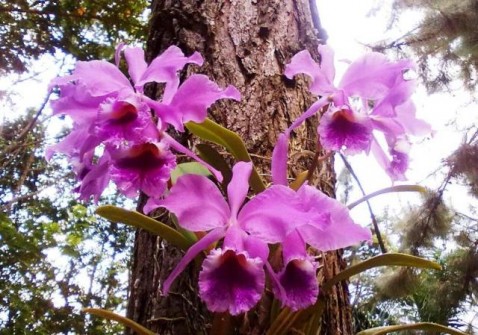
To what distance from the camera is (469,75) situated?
15.5 feet

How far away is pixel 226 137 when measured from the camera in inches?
35.0

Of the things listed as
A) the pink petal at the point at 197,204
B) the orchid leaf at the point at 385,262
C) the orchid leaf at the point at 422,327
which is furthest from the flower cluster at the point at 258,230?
the orchid leaf at the point at 422,327

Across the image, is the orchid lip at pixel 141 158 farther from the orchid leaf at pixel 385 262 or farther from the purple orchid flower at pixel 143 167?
the orchid leaf at pixel 385 262

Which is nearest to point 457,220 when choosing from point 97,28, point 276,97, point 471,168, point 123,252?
point 471,168

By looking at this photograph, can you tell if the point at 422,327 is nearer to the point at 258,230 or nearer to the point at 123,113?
the point at 258,230

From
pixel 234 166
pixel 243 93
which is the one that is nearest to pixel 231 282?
pixel 234 166

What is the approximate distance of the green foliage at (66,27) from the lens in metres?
3.99

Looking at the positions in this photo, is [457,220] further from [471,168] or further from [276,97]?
[276,97]

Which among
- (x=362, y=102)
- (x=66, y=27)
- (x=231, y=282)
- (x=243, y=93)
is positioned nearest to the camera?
(x=231, y=282)

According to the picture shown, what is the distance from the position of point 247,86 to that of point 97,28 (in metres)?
3.49

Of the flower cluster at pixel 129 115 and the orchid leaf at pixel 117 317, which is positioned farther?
the orchid leaf at pixel 117 317

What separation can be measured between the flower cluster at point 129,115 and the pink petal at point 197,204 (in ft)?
0.09

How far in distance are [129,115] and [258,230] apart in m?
0.24

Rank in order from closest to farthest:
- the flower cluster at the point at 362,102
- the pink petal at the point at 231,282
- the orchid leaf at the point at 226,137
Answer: the pink petal at the point at 231,282, the flower cluster at the point at 362,102, the orchid leaf at the point at 226,137
